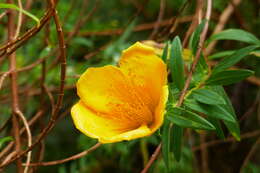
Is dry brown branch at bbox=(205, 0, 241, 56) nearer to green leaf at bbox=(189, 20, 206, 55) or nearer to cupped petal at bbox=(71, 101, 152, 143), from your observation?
green leaf at bbox=(189, 20, 206, 55)

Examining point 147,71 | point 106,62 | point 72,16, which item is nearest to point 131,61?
point 147,71

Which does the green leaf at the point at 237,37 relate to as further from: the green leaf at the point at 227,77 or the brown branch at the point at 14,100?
the brown branch at the point at 14,100

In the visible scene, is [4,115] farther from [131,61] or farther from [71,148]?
[131,61]

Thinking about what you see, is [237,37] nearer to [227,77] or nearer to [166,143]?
[227,77]

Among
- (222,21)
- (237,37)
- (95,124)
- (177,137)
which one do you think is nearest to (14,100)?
(95,124)

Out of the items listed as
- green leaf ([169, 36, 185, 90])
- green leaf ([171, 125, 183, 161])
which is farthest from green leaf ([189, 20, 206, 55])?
green leaf ([171, 125, 183, 161])

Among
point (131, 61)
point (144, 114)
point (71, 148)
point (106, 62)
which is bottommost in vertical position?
point (71, 148)

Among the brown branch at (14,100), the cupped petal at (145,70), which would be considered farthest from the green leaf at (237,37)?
the brown branch at (14,100)
